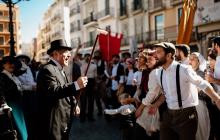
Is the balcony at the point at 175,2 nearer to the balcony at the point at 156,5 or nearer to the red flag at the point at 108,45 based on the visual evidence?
the balcony at the point at 156,5

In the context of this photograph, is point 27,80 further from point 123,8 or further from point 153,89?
point 123,8

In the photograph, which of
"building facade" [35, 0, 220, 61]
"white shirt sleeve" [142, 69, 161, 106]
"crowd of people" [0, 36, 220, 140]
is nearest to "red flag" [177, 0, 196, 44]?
"crowd of people" [0, 36, 220, 140]

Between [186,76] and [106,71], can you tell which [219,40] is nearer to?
[186,76]

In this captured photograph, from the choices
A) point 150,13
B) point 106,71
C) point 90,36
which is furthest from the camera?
point 90,36

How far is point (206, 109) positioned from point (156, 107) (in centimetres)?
91

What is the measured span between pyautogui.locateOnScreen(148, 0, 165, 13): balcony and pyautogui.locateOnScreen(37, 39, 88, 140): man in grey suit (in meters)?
24.9

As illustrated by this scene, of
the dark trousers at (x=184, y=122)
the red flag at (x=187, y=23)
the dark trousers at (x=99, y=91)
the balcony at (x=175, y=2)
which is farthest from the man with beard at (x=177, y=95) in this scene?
the balcony at (x=175, y=2)

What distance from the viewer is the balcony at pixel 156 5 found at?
28.0 m

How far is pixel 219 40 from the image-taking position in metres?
4.52

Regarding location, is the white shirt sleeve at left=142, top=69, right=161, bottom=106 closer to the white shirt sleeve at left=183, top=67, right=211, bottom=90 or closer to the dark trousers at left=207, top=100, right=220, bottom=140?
the white shirt sleeve at left=183, top=67, right=211, bottom=90

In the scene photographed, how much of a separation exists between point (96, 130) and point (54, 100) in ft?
13.0

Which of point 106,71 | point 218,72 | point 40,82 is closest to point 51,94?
point 40,82

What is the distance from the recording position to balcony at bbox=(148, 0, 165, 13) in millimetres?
28028

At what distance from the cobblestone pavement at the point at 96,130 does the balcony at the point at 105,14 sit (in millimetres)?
28647
